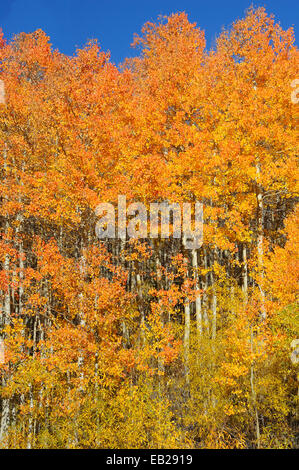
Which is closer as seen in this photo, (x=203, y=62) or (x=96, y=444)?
(x=96, y=444)

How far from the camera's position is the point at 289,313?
42.5 feet

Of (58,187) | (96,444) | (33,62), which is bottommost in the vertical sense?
(96,444)

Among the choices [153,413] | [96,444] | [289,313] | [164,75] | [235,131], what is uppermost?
[164,75]

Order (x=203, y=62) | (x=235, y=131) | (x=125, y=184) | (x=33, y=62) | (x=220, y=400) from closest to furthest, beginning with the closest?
(x=220, y=400), (x=125, y=184), (x=235, y=131), (x=203, y=62), (x=33, y=62)

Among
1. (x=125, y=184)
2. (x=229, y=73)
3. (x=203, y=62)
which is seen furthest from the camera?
(x=203, y=62)

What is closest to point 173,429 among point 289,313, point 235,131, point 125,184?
point 289,313

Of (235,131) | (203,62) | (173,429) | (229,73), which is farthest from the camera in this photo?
(203,62)

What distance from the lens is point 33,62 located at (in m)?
21.9

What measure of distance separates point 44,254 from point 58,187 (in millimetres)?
3117

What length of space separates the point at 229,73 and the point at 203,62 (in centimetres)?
253

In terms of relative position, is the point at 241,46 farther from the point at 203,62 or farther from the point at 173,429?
the point at 173,429

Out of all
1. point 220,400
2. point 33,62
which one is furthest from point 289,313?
point 33,62

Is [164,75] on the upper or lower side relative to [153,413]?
upper
